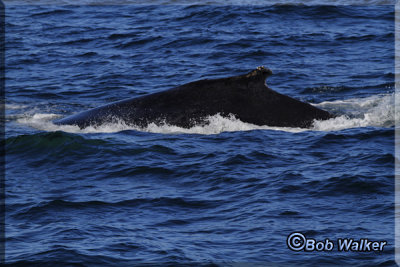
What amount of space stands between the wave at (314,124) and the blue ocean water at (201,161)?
43 millimetres

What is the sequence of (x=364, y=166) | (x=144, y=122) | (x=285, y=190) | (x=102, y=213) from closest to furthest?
(x=102, y=213), (x=285, y=190), (x=364, y=166), (x=144, y=122)

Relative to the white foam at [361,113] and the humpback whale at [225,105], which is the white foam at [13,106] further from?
the white foam at [361,113]

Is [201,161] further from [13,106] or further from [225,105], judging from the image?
[13,106]

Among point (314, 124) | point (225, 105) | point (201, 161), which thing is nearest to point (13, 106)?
point (225, 105)

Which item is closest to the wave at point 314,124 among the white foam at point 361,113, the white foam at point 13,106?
the white foam at point 361,113

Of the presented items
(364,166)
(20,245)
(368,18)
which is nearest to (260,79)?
(364,166)

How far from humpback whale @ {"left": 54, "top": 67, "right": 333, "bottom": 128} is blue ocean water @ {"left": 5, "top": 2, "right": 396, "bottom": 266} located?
0.21 meters

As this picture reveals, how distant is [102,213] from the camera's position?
35.6ft

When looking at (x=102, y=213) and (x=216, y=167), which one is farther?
(x=216, y=167)

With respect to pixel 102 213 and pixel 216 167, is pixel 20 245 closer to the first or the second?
pixel 102 213

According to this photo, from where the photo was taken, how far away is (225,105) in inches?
591

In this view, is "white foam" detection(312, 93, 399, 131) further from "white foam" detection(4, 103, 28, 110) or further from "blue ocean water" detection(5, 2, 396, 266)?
"white foam" detection(4, 103, 28, 110)

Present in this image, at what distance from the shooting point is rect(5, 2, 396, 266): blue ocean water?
963 centimetres

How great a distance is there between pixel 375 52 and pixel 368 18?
5039mm
